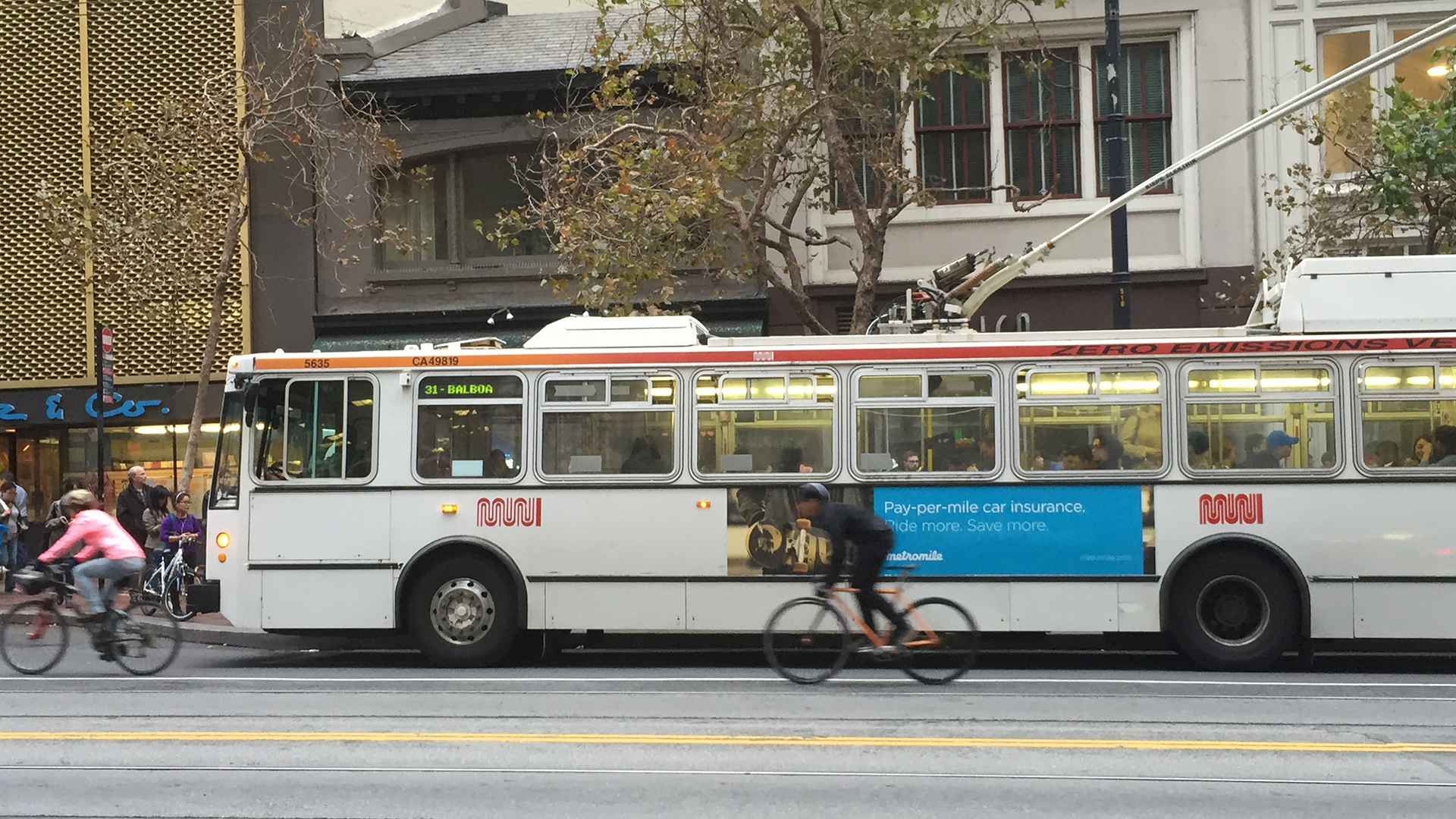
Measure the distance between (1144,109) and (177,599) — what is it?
15.1m

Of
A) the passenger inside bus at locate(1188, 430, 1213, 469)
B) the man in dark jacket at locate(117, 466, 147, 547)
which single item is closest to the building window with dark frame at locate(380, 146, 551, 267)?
the man in dark jacket at locate(117, 466, 147, 547)

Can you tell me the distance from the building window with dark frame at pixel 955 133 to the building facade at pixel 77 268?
10909 millimetres

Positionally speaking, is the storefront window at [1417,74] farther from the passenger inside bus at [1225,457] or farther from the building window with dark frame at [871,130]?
the passenger inside bus at [1225,457]

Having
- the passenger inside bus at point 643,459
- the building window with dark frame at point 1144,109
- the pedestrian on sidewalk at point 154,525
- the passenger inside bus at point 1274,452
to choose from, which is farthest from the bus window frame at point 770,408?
the building window with dark frame at point 1144,109

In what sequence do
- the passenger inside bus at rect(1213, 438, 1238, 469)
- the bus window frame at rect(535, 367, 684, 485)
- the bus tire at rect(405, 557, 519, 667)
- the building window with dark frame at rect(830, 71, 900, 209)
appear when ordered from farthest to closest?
the building window with dark frame at rect(830, 71, 900, 209), the bus tire at rect(405, 557, 519, 667), the bus window frame at rect(535, 367, 684, 485), the passenger inside bus at rect(1213, 438, 1238, 469)

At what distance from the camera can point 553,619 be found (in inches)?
512

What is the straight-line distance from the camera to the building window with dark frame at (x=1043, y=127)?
72.0 ft

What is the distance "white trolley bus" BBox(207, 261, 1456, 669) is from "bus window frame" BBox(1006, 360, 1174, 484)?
0.02m

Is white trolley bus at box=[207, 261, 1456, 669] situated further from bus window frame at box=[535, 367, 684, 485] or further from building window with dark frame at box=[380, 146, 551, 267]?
building window with dark frame at box=[380, 146, 551, 267]

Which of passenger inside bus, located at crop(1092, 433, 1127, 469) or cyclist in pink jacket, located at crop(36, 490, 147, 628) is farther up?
passenger inside bus, located at crop(1092, 433, 1127, 469)

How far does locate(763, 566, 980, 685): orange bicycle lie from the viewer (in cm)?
1124

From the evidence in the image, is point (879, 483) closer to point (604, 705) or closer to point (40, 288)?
point (604, 705)

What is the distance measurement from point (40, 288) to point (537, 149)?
27.6 feet

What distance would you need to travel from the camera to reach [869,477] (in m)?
12.7
